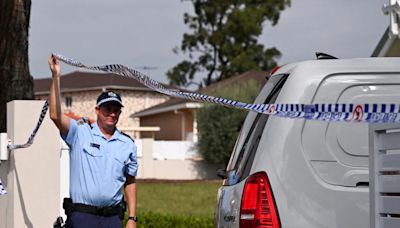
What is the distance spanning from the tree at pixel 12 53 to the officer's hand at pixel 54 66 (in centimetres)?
340

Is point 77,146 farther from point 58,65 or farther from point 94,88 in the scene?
point 94,88

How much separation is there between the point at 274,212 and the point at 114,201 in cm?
181

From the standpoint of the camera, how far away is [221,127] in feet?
126

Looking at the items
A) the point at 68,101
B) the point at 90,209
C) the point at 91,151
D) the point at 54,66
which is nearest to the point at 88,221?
the point at 90,209

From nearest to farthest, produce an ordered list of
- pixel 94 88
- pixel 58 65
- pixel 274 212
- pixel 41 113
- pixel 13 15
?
pixel 274 212 → pixel 58 65 → pixel 41 113 → pixel 13 15 → pixel 94 88

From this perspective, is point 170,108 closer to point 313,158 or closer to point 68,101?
point 68,101

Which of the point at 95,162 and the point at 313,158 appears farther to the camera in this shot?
the point at 95,162

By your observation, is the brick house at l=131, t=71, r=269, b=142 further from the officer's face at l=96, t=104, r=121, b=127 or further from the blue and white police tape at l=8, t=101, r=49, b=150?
the officer's face at l=96, t=104, r=121, b=127

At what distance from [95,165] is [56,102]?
22.1 inches

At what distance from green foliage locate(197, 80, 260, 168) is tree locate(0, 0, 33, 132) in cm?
2775

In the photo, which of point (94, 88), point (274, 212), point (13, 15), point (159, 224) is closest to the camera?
point (274, 212)

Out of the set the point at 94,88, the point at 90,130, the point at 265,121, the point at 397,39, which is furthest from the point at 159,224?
the point at 94,88

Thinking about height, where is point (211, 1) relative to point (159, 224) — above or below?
above

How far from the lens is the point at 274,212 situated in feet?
17.4
